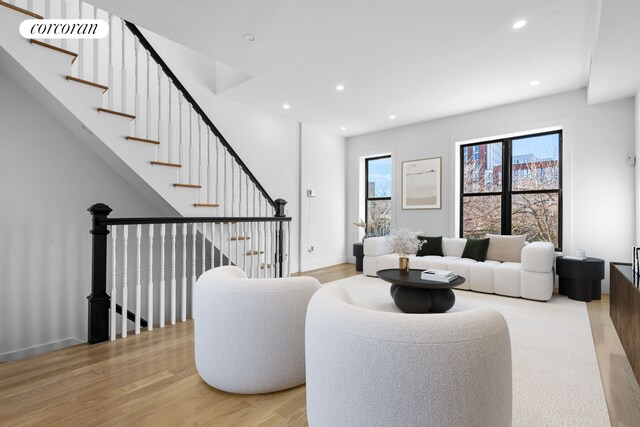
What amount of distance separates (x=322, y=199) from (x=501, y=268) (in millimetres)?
3576

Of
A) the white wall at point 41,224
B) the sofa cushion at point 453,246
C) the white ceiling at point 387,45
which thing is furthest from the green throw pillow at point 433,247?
the white wall at point 41,224

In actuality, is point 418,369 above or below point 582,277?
above

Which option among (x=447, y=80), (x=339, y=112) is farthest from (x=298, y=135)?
(x=447, y=80)

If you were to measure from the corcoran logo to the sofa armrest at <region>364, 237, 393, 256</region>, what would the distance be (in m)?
4.54

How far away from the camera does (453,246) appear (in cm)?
520

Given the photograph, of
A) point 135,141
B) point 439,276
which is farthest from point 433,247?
point 135,141

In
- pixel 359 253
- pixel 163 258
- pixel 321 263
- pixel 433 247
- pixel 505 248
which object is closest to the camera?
pixel 163 258

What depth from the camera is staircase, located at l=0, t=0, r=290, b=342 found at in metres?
2.62

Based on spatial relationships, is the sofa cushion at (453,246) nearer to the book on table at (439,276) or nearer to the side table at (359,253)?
the side table at (359,253)

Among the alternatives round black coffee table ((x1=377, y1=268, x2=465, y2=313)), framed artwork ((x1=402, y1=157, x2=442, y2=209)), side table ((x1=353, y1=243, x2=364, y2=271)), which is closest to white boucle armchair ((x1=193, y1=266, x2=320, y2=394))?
round black coffee table ((x1=377, y1=268, x2=465, y2=313))

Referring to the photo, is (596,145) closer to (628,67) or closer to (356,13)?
(628,67)

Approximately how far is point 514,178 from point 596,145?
115 cm

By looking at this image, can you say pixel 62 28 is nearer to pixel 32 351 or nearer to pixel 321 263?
pixel 32 351

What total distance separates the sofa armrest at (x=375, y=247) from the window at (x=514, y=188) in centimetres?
154
